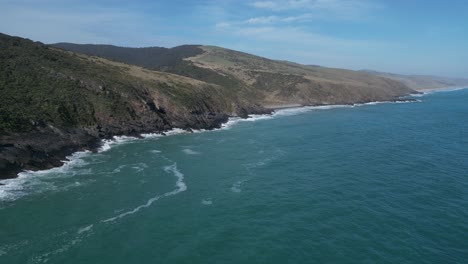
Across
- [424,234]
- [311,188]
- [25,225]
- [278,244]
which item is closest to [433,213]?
[424,234]

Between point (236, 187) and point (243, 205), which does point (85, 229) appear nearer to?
point (243, 205)

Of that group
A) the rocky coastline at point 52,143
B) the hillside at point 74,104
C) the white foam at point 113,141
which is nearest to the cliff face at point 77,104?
the hillside at point 74,104

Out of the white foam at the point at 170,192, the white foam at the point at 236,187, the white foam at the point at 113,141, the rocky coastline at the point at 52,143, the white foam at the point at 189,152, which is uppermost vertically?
the rocky coastline at the point at 52,143

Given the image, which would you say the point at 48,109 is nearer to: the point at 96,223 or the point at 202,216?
the point at 96,223

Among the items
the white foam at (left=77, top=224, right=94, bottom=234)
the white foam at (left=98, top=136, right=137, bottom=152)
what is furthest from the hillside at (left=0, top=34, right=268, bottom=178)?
the white foam at (left=77, top=224, right=94, bottom=234)

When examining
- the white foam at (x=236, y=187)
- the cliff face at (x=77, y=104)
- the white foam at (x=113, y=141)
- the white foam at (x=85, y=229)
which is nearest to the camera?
the white foam at (x=85, y=229)

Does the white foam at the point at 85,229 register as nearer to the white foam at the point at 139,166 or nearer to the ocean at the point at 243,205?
the ocean at the point at 243,205
